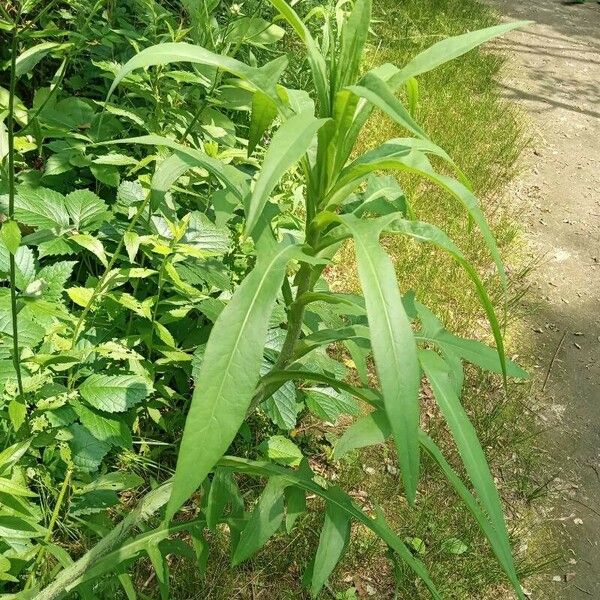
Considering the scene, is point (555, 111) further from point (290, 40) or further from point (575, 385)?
point (575, 385)

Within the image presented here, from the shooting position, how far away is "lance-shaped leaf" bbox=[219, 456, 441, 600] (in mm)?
1344

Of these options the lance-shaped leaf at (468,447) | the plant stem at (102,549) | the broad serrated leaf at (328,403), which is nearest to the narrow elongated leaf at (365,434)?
the lance-shaped leaf at (468,447)

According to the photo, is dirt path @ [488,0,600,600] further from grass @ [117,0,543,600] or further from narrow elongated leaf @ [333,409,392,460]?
narrow elongated leaf @ [333,409,392,460]

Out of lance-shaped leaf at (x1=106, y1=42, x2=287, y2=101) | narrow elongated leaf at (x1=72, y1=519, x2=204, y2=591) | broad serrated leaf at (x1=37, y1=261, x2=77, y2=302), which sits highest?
lance-shaped leaf at (x1=106, y1=42, x2=287, y2=101)

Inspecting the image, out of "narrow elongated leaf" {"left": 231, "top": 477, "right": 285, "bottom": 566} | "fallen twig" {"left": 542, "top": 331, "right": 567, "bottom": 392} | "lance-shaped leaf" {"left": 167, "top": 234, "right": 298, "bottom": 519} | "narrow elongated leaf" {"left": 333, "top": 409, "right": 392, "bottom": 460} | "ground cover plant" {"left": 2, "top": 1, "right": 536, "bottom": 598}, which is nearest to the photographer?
"lance-shaped leaf" {"left": 167, "top": 234, "right": 298, "bottom": 519}

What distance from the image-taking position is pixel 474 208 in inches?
43.3

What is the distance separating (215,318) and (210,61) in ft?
2.51

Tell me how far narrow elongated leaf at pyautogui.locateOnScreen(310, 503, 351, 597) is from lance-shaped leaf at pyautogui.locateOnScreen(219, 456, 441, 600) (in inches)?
0.6

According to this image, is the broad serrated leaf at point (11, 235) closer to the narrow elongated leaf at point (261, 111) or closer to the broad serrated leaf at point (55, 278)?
the narrow elongated leaf at point (261, 111)

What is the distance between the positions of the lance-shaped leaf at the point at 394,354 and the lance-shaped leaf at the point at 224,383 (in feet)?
0.48

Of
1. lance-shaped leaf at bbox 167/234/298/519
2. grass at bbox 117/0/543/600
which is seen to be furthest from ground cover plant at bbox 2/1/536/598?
grass at bbox 117/0/543/600

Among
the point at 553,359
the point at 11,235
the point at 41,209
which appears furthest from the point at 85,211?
the point at 553,359

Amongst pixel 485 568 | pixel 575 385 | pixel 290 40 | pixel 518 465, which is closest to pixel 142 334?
pixel 485 568

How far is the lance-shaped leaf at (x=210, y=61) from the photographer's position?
116 centimetres
